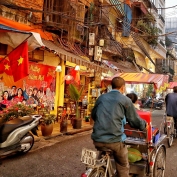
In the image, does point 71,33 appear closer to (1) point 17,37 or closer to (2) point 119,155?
(1) point 17,37

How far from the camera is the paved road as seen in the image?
16.2 ft

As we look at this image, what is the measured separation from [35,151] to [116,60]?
13805 millimetres

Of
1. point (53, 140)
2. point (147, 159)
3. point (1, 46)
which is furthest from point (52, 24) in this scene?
point (147, 159)

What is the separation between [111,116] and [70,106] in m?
9.52

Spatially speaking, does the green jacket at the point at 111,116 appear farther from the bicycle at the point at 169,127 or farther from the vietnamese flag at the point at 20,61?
the bicycle at the point at 169,127

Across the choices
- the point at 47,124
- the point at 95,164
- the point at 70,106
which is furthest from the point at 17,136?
the point at 70,106

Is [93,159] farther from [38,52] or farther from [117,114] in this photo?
[38,52]

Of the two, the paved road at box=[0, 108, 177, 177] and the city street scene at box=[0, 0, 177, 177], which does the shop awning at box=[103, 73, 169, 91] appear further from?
the paved road at box=[0, 108, 177, 177]

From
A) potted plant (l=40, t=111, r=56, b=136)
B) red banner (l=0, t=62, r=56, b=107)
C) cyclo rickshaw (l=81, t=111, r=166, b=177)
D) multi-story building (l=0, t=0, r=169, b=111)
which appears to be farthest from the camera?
multi-story building (l=0, t=0, r=169, b=111)

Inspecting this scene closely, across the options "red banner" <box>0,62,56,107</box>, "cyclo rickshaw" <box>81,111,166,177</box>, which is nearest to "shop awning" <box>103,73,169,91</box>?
"cyclo rickshaw" <box>81,111,166,177</box>

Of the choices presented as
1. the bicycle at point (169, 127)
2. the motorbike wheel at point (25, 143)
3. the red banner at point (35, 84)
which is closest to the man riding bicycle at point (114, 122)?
the motorbike wheel at point (25, 143)

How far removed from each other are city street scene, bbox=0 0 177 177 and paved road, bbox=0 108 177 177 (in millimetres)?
22

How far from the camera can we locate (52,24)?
1077cm

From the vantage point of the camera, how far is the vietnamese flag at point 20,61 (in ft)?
21.2
